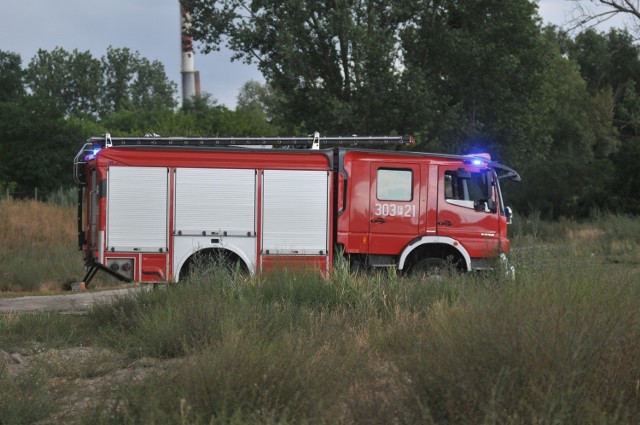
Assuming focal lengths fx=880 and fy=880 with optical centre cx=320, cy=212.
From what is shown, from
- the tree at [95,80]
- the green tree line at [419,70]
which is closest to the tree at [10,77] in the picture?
the tree at [95,80]

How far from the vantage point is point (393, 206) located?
15180 mm

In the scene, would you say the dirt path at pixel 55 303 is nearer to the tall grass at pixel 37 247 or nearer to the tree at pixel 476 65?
the tall grass at pixel 37 247

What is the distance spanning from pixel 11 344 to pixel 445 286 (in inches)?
199

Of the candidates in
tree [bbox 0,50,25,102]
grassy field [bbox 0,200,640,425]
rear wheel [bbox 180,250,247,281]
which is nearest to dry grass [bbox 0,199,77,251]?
rear wheel [bbox 180,250,247,281]

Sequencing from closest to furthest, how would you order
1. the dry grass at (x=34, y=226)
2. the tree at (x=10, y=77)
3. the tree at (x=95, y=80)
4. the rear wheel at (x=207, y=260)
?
the rear wheel at (x=207, y=260) < the dry grass at (x=34, y=226) < the tree at (x=10, y=77) < the tree at (x=95, y=80)

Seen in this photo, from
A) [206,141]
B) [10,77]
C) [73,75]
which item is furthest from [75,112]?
[206,141]

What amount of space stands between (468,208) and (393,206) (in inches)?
54.8

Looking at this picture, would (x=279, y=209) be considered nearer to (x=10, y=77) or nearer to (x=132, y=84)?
(x=10, y=77)

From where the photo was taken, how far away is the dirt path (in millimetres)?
13797

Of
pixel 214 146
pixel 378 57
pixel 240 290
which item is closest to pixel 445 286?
pixel 240 290

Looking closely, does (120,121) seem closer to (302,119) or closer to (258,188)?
(302,119)

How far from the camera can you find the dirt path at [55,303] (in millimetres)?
13797

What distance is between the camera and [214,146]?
636 inches

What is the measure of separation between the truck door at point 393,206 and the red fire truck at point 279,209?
0.7 inches
